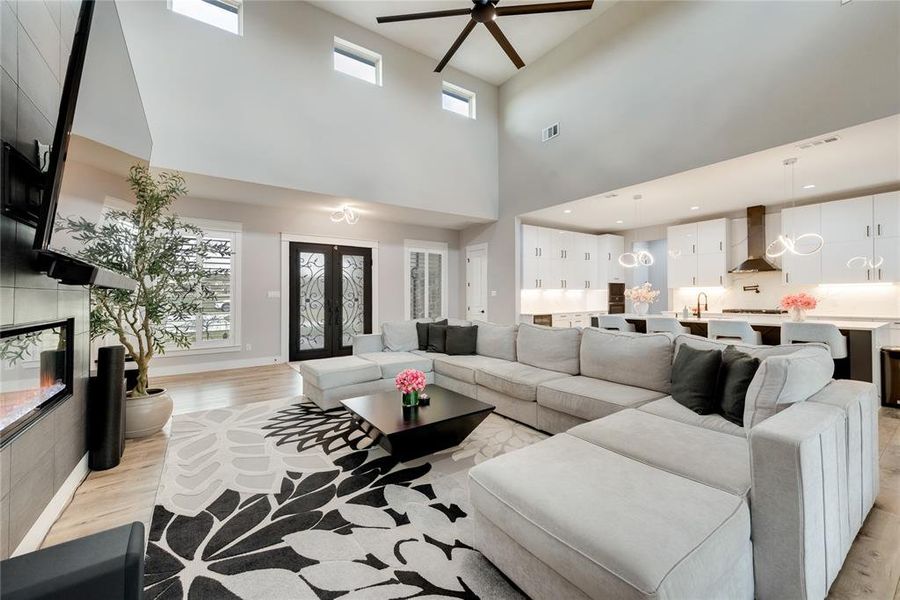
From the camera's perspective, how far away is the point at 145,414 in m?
3.05

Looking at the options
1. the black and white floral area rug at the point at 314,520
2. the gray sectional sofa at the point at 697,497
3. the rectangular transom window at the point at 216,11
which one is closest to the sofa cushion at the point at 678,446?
the gray sectional sofa at the point at 697,497

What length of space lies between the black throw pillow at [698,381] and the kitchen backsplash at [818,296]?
5183 millimetres

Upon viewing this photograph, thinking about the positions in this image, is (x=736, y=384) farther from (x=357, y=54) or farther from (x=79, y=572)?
(x=357, y=54)

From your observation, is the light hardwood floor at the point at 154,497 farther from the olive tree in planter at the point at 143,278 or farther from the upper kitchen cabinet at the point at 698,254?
the upper kitchen cabinet at the point at 698,254

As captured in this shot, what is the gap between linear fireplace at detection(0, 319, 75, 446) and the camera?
58.7 inches

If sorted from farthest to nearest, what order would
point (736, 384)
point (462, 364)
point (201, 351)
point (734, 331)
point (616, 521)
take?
point (201, 351), point (734, 331), point (462, 364), point (736, 384), point (616, 521)

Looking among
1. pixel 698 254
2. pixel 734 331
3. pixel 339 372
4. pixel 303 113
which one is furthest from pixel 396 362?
pixel 698 254

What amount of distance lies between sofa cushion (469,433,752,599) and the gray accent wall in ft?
6.65

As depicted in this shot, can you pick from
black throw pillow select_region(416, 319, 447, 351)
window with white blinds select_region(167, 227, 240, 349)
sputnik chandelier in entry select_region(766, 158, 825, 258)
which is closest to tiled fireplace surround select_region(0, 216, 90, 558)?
black throw pillow select_region(416, 319, 447, 351)

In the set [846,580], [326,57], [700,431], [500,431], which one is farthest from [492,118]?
[846,580]

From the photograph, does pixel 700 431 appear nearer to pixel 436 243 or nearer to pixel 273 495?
pixel 273 495

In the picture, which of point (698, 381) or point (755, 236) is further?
point (755, 236)

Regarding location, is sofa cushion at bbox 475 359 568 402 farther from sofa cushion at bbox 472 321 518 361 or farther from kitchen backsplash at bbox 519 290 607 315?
kitchen backsplash at bbox 519 290 607 315

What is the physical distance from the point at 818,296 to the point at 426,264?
6826 millimetres
